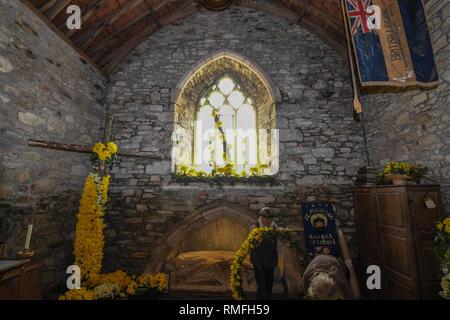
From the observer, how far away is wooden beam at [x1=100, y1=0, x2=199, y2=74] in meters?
4.65

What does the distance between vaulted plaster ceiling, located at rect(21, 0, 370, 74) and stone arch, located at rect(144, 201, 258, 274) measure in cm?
389

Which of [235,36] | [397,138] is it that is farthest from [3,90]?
[397,138]

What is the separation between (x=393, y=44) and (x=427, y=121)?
127cm

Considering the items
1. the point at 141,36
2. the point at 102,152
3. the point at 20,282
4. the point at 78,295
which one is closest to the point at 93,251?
the point at 78,295

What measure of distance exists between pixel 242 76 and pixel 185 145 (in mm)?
2322

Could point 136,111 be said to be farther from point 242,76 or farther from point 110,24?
point 242,76

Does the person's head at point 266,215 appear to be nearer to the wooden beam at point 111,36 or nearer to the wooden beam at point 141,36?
the wooden beam at point 141,36

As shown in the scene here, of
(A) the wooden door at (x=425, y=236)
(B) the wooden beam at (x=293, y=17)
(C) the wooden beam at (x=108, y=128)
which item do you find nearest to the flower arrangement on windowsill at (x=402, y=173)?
(A) the wooden door at (x=425, y=236)

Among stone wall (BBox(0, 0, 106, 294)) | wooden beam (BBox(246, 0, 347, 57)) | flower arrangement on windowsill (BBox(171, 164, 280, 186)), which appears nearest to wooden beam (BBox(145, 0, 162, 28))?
stone wall (BBox(0, 0, 106, 294))

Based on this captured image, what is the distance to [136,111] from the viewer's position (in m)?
4.52

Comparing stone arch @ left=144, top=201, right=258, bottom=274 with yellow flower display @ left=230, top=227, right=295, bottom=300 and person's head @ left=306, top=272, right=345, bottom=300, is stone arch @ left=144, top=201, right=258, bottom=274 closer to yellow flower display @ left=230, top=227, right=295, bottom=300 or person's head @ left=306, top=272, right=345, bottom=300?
yellow flower display @ left=230, top=227, right=295, bottom=300

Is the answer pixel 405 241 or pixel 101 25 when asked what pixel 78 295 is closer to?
pixel 405 241

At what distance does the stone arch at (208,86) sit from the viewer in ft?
14.8

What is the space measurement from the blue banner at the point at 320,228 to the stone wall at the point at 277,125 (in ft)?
0.57
